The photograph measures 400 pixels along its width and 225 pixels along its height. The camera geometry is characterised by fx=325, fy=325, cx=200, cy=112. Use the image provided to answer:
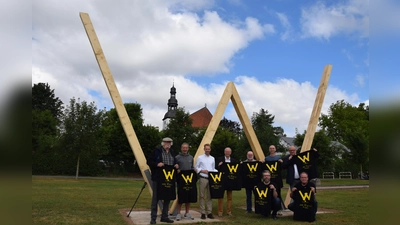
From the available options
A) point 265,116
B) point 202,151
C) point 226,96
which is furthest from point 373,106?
point 265,116

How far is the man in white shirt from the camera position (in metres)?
7.88

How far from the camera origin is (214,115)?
9.06 meters

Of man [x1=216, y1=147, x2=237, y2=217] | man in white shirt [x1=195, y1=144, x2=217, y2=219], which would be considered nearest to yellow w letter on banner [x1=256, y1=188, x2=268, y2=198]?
Result: man [x1=216, y1=147, x2=237, y2=217]

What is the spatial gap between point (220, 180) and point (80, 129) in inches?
743

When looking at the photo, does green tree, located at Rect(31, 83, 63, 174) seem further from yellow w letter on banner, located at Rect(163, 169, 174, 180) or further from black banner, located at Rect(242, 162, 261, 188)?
black banner, located at Rect(242, 162, 261, 188)

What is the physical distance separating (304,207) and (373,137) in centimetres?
578

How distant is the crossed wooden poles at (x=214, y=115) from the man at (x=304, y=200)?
1702 mm

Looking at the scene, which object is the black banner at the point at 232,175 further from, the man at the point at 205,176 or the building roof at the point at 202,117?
the building roof at the point at 202,117

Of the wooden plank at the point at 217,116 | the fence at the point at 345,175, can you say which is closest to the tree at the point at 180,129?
the fence at the point at 345,175

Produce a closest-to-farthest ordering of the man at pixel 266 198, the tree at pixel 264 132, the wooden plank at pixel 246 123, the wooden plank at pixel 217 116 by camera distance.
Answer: the man at pixel 266 198 < the wooden plank at pixel 217 116 < the wooden plank at pixel 246 123 < the tree at pixel 264 132

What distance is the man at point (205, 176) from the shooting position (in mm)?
7879

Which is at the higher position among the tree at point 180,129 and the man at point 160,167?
the tree at point 180,129

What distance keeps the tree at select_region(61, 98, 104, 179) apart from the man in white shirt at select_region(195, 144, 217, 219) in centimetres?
1836

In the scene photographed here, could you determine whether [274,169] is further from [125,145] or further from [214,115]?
[125,145]
